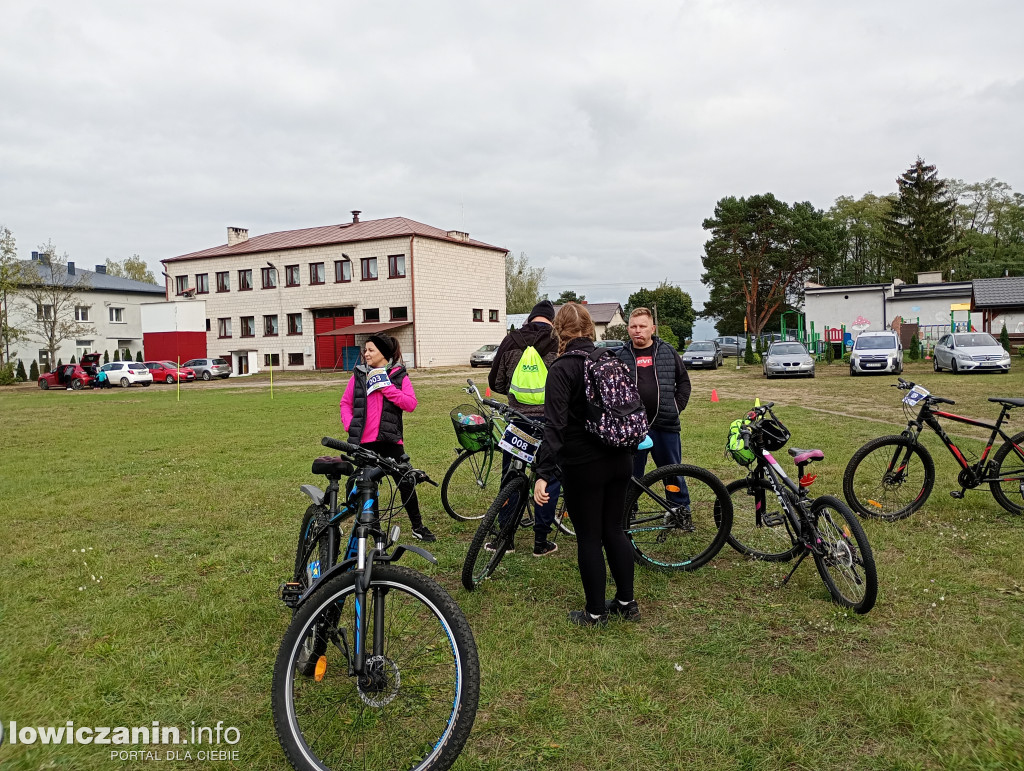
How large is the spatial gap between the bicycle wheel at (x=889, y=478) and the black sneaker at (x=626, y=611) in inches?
116

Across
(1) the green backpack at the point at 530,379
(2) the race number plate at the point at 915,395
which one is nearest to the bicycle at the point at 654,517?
(1) the green backpack at the point at 530,379

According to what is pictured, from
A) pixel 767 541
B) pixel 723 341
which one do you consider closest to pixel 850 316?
pixel 723 341

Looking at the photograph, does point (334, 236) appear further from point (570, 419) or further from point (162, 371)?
point (570, 419)

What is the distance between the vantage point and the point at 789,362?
88.3 feet

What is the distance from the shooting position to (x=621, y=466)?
4.01m

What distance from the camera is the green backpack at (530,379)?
5.60 meters

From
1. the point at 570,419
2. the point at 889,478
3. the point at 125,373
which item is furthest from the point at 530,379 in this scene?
the point at 125,373

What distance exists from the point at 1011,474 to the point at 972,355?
21.3 metres

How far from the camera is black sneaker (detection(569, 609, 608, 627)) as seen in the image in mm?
4164

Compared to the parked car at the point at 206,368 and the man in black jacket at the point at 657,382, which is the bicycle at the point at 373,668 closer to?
the man in black jacket at the point at 657,382

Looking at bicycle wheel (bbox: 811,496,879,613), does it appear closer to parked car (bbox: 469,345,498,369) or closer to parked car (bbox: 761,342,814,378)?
parked car (bbox: 761,342,814,378)

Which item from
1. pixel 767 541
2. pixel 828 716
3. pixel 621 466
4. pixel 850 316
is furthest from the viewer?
pixel 850 316

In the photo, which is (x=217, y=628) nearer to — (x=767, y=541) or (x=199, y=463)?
(x=767, y=541)

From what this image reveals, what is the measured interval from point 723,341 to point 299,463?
149ft
